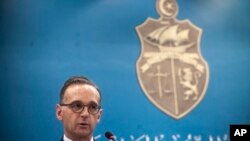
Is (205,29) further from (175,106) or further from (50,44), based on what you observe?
(50,44)

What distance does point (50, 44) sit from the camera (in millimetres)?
3541

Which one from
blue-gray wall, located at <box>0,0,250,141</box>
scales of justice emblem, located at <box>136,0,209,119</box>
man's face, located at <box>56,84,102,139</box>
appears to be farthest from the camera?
scales of justice emblem, located at <box>136,0,209,119</box>

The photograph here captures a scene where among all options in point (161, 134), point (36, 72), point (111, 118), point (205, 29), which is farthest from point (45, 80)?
point (205, 29)

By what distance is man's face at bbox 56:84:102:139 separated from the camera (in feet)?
4.53

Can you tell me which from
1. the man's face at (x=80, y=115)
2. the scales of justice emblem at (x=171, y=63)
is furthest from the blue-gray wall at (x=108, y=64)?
the man's face at (x=80, y=115)

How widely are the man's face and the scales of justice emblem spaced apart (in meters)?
2.29

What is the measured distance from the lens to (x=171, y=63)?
149 inches

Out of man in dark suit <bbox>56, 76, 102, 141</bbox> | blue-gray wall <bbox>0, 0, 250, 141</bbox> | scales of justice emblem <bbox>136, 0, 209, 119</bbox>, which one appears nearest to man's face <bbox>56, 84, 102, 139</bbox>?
man in dark suit <bbox>56, 76, 102, 141</bbox>

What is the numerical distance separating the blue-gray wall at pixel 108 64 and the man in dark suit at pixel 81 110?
2.06m

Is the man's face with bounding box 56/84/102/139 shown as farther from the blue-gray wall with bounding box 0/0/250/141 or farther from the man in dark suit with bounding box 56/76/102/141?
the blue-gray wall with bounding box 0/0/250/141

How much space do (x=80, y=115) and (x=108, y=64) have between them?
2.23 metres

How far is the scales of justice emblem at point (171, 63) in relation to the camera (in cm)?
372

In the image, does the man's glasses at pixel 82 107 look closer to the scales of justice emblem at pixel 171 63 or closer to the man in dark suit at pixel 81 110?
the man in dark suit at pixel 81 110

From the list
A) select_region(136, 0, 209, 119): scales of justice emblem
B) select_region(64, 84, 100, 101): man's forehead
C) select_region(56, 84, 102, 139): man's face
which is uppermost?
select_region(136, 0, 209, 119): scales of justice emblem
